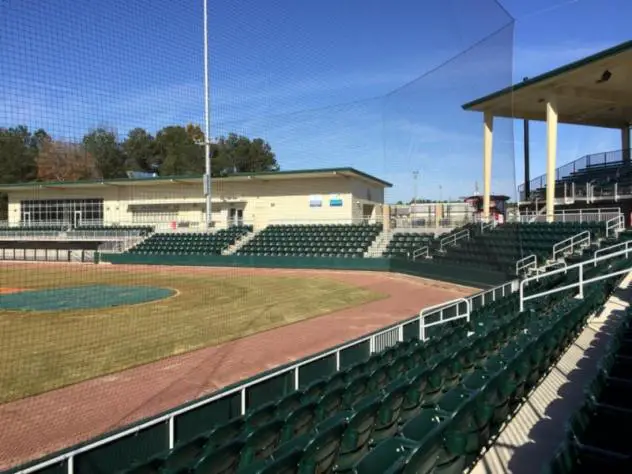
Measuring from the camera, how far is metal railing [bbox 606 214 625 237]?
16.5 meters

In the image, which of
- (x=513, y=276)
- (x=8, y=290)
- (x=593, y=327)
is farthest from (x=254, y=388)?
(x=8, y=290)

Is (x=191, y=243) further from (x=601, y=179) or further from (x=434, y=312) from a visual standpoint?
(x=434, y=312)

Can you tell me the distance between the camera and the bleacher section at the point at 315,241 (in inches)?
1115

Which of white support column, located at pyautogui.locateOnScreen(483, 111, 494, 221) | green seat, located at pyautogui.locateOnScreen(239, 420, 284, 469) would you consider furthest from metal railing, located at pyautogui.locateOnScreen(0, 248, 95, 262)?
green seat, located at pyautogui.locateOnScreen(239, 420, 284, 469)

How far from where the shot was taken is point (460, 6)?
10.1 m

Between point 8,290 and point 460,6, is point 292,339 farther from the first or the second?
point 8,290

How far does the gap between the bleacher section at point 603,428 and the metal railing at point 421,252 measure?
18.3m

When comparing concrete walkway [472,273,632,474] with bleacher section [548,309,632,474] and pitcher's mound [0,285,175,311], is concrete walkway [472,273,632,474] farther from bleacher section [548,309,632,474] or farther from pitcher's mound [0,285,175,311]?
pitcher's mound [0,285,175,311]

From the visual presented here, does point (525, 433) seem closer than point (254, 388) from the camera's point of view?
Yes

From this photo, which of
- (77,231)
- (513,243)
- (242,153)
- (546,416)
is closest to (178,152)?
(242,153)

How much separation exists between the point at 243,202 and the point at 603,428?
31.7 meters

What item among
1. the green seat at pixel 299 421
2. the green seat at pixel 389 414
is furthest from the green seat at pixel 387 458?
the green seat at pixel 299 421

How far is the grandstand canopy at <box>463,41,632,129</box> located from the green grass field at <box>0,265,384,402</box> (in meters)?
7.99

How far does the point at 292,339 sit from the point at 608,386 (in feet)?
21.8
